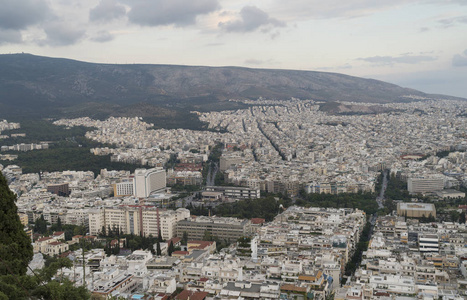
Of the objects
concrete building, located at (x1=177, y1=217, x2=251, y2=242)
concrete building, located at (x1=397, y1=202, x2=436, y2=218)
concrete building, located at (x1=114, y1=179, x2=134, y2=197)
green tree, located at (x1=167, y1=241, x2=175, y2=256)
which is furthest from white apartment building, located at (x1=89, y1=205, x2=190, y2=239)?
concrete building, located at (x1=397, y1=202, x2=436, y2=218)

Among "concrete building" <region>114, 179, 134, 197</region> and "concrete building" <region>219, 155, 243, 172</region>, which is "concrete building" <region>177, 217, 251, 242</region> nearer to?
"concrete building" <region>114, 179, 134, 197</region>

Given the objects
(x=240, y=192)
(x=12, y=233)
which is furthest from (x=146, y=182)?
(x=12, y=233)

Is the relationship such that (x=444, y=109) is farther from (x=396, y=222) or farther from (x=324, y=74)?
(x=396, y=222)

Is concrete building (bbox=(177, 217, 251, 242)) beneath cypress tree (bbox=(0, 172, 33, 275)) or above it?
beneath

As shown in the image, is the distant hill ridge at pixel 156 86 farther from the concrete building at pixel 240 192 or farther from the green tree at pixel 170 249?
the green tree at pixel 170 249

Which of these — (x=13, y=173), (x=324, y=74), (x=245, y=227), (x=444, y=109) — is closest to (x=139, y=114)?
(x=13, y=173)

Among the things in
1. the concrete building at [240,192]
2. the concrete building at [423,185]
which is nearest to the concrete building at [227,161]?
the concrete building at [240,192]

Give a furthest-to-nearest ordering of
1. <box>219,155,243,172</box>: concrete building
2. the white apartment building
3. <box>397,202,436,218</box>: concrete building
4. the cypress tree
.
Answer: <box>219,155,243,172</box>: concrete building, <box>397,202,436,218</box>: concrete building, the white apartment building, the cypress tree
